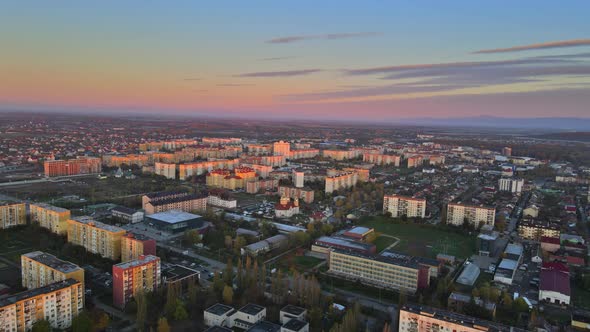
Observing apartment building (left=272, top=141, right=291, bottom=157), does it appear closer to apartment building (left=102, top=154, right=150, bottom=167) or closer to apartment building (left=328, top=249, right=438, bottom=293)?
apartment building (left=102, top=154, right=150, bottom=167)

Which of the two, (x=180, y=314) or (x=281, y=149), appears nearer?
(x=180, y=314)

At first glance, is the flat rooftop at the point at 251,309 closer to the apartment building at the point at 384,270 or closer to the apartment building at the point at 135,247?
the apartment building at the point at 384,270

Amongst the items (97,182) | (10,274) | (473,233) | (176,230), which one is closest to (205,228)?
(176,230)

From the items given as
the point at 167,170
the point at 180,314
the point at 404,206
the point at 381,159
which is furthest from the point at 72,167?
the point at 381,159

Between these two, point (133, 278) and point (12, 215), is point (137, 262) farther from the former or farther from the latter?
point (12, 215)

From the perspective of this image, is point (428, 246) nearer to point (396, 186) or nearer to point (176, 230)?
point (176, 230)

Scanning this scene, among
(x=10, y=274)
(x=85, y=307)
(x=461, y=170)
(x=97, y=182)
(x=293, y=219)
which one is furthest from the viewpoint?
(x=461, y=170)
